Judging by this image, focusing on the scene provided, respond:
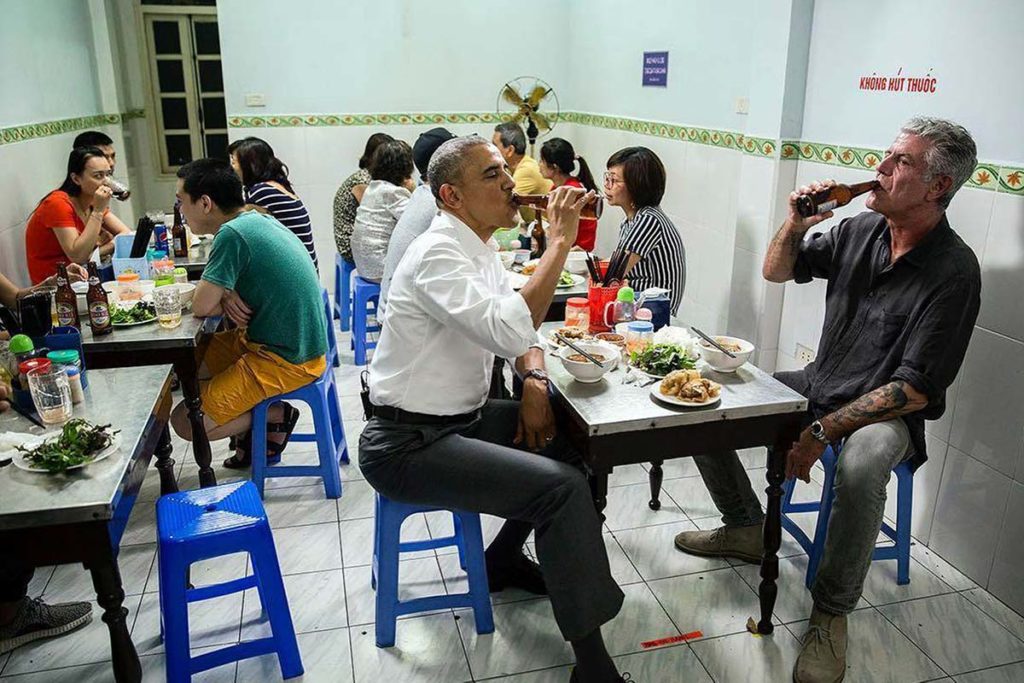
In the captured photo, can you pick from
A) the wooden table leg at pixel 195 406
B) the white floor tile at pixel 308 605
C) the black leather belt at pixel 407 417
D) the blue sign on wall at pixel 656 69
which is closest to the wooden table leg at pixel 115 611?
the white floor tile at pixel 308 605

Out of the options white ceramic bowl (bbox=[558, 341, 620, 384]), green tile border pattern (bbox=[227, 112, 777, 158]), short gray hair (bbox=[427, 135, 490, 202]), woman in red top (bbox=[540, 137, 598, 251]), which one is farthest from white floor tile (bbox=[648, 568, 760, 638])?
green tile border pattern (bbox=[227, 112, 777, 158])

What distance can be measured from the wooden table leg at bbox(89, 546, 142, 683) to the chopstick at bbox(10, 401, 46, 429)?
447 millimetres

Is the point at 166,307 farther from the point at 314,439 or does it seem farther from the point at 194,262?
the point at 194,262

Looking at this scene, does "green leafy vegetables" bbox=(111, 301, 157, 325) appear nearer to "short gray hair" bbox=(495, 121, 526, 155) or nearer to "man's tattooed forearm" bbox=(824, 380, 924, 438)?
"man's tattooed forearm" bbox=(824, 380, 924, 438)

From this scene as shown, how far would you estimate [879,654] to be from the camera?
7.13 ft

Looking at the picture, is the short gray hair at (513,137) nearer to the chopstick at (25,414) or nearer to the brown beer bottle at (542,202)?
the brown beer bottle at (542,202)

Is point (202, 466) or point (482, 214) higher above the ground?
point (482, 214)

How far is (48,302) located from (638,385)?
173 cm

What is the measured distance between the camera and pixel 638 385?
208cm

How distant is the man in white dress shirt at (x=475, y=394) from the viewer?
6.27 feet

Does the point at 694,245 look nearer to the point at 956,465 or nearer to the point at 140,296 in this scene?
the point at 956,465

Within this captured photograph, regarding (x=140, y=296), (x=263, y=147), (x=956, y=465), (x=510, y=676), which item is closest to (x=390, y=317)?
(x=510, y=676)

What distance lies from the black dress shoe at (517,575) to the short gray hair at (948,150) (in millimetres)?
1600

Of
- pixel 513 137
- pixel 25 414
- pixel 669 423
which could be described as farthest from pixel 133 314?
pixel 513 137
